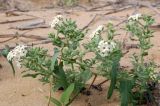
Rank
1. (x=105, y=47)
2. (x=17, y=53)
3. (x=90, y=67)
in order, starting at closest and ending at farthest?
1. (x=105, y=47)
2. (x=17, y=53)
3. (x=90, y=67)

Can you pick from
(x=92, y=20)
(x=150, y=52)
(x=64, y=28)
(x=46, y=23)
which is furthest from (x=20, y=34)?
(x=64, y=28)

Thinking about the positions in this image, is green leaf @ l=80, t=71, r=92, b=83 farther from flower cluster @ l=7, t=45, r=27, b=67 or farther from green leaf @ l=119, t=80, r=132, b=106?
flower cluster @ l=7, t=45, r=27, b=67

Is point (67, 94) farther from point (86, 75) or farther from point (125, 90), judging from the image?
point (125, 90)

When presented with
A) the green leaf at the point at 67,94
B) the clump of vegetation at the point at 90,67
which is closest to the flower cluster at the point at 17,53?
the clump of vegetation at the point at 90,67

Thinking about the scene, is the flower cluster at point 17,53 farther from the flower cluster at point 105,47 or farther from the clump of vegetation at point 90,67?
the flower cluster at point 105,47

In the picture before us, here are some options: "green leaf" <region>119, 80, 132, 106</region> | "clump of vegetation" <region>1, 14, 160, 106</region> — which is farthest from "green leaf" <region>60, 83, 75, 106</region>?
"green leaf" <region>119, 80, 132, 106</region>

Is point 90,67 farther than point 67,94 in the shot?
Yes

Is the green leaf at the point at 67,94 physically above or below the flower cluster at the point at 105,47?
below

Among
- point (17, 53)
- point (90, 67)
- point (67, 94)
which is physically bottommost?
point (67, 94)

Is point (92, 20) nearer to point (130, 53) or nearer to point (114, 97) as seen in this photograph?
point (130, 53)

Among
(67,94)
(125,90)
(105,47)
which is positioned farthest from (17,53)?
(125,90)

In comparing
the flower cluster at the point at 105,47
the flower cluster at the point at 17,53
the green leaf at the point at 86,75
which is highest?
the flower cluster at the point at 105,47
